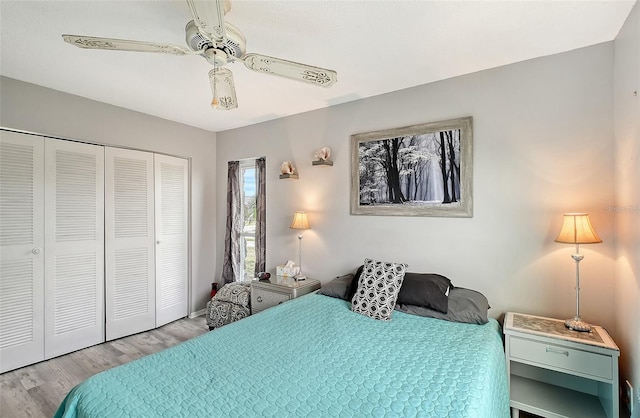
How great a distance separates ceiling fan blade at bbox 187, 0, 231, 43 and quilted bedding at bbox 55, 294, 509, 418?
1572 mm

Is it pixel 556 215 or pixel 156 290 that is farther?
pixel 156 290

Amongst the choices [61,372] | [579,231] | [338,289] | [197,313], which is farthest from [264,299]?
[579,231]

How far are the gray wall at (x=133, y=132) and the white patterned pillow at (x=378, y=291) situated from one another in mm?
2607

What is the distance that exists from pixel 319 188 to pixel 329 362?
2029 millimetres

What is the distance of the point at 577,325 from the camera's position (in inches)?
71.1

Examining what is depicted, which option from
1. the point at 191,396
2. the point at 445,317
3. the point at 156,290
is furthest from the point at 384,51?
the point at 156,290

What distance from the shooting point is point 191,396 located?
4.01ft

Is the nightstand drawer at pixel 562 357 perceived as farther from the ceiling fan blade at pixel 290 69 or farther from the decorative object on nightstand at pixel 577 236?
the ceiling fan blade at pixel 290 69

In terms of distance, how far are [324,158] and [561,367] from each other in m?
2.44

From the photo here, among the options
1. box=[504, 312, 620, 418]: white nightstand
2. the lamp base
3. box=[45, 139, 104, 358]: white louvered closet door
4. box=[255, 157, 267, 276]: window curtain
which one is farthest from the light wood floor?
the lamp base

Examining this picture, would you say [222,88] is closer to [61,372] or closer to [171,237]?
[171,237]

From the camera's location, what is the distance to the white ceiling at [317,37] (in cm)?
161

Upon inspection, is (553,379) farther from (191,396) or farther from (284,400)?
(191,396)

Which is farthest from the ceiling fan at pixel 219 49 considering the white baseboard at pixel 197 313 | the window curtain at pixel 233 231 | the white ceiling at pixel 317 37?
the white baseboard at pixel 197 313
